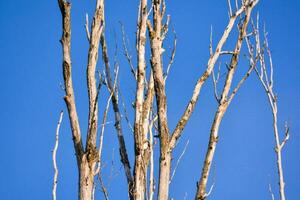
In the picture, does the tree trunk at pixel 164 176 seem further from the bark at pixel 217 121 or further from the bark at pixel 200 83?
the bark at pixel 217 121

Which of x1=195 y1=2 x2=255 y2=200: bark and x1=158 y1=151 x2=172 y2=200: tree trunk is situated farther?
x1=195 y1=2 x2=255 y2=200: bark

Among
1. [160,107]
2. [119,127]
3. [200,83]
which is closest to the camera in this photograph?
[160,107]

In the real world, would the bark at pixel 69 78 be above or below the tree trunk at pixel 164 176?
above

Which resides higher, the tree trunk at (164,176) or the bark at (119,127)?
the bark at (119,127)

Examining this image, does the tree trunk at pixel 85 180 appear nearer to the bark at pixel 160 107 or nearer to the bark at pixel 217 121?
the bark at pixel 160 107

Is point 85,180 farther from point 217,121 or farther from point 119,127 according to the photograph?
point 217,121

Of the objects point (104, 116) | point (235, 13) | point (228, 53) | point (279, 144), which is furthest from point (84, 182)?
point (279, 144)

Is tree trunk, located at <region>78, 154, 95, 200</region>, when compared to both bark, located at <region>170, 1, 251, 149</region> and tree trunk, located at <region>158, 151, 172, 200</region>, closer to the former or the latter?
tree trunk, located at <region>158, 151, 172, 200</region>

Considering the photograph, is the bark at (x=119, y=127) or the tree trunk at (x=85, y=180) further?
the bark at (x=119, y=127)

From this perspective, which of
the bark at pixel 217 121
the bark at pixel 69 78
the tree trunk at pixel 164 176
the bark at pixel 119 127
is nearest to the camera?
the tree trunk at pixel 164 176

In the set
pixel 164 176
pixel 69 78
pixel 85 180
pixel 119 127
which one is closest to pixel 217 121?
pixel 164 176

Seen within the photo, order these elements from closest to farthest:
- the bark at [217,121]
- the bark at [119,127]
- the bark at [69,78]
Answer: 1. the bark at [217,121]
2. the bark at [69,78]
3. the bark at [119,127]

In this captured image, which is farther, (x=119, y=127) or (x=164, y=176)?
(x=119, y=127)

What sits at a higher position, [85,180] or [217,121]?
[217,121]
